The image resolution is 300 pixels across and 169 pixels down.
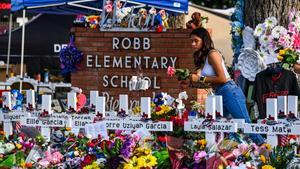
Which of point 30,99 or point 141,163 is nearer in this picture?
point 141,163

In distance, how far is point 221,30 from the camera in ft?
61.4

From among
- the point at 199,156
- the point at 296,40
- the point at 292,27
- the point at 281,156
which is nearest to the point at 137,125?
the point at 199,156

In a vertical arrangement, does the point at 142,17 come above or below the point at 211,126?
above

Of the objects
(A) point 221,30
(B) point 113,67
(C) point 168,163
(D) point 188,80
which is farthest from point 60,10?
(C) point 168,163

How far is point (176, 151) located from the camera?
19.4 ft

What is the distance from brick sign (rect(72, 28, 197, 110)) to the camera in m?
11.9

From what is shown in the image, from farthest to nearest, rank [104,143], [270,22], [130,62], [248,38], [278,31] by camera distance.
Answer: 1. [130,62]
2. [248,38]
3. [270,22]
4. [278,31]
5. [104,143]

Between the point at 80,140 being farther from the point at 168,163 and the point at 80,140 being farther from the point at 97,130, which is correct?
the point at 168,163

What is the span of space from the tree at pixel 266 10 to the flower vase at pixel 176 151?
4068 mm

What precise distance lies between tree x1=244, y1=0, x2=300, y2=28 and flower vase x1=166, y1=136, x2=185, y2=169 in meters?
4.07

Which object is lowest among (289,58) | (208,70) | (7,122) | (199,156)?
(199,156)

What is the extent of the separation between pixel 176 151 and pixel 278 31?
12.2ft

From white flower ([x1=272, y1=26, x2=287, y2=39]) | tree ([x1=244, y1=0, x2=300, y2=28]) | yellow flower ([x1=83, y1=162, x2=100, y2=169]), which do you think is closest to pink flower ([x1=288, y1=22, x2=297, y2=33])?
white flower ([x1=272, y1=26, x2=287, y2=39])

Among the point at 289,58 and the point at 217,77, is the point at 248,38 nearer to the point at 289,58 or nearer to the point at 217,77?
the point at 217,77
